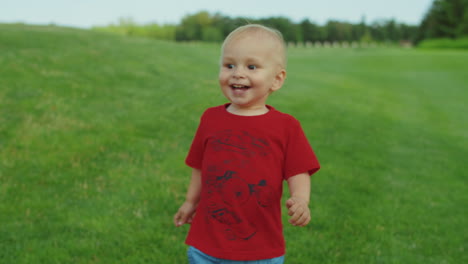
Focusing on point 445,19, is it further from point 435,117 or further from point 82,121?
point 82,121

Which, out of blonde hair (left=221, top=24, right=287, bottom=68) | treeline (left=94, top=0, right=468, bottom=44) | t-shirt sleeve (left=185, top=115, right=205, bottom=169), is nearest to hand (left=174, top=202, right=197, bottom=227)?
t-shirt sleeve (left=185, top=115, right=205, bottom=169)

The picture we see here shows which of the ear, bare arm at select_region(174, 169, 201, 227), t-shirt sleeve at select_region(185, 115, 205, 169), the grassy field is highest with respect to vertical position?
the ear

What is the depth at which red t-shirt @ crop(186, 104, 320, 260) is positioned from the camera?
8.07 ft

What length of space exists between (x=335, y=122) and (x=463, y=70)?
23069 mm

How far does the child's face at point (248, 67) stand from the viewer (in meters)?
2.47

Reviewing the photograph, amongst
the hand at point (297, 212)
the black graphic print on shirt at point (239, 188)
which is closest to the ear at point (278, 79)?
the black graphic print on shirt at point (239, 188)

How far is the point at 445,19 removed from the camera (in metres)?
75.9

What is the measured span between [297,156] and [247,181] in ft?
1.05

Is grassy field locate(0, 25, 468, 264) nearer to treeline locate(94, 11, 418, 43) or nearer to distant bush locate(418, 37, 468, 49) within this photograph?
distant bush locate(418, 37, 468, 49)

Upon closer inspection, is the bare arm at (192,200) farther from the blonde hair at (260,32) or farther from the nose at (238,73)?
the blonde hair at (260,32)

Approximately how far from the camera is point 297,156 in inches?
99.5

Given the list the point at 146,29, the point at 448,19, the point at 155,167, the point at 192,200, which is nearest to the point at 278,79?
the point at 192,200

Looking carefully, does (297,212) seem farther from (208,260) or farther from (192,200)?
(192,200)

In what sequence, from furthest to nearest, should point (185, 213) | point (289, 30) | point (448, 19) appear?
point (289, 30)
point (448, 19)
point (185, 213)
